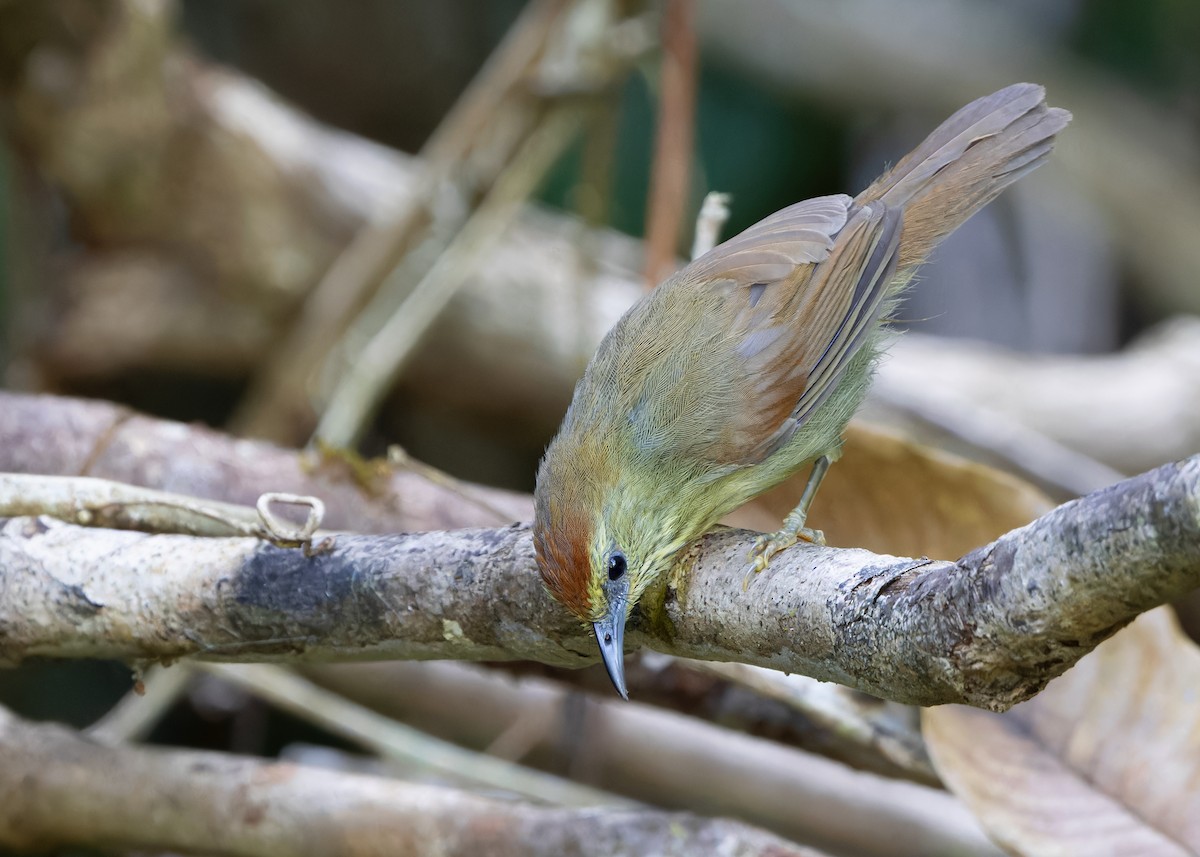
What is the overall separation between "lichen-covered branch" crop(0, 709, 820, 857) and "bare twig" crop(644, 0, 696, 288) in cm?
197

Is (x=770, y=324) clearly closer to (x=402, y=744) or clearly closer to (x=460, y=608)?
(x=460, y=608)

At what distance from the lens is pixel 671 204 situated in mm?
4012

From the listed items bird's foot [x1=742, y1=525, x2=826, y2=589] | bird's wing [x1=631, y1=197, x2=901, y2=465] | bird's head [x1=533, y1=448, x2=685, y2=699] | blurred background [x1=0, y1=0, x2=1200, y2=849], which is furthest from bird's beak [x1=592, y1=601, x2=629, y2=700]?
blurred background [x1=0, y1=0, x2=1200, y2=849]

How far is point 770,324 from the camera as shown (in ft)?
9.19

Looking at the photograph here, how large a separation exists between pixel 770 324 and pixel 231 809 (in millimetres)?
1551

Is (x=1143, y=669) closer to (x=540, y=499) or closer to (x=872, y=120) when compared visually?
(x=540, y=499)

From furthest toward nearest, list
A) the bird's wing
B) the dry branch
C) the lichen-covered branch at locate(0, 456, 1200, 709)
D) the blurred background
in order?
the blurred background < the dry branch < the bird's wing < the lichen-covered branch at locate(0, 456, 1200, 709)

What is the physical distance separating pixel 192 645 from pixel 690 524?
1.01 meters

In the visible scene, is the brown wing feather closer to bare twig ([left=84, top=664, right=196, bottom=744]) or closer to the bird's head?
the bird's head

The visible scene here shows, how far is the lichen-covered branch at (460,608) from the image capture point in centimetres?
153

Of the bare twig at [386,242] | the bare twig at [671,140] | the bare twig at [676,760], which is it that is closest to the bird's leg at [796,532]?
the bare twig at [676,760]

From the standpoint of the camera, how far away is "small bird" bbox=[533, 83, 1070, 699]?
8.30 ft

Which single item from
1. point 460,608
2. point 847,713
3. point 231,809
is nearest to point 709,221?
point 847,713

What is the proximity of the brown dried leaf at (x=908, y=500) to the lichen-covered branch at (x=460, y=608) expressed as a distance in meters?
0.56
